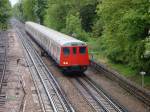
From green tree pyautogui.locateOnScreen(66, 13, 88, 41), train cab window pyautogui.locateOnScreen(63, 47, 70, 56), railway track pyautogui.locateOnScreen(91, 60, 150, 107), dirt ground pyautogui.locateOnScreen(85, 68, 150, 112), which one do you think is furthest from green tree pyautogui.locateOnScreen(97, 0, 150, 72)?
green tree pyautogui.locateOnScreen(66, 13, 88, 41)

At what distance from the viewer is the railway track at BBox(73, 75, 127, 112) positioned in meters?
21.0

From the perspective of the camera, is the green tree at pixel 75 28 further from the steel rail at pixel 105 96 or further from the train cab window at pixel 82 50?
the steel rail at pixel 105 96

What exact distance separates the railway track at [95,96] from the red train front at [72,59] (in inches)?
37.8

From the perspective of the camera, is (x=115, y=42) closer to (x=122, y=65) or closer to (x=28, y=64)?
(x=122, y=65)

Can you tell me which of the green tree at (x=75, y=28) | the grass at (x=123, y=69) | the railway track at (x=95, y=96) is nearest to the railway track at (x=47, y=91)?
the railway track at (x=95, y=96)

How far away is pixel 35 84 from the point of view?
27.0m

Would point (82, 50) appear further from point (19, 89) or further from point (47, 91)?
point (19, 89)

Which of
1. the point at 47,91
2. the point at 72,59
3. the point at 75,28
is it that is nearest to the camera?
the point at 47,91

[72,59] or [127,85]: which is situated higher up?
[72,59]

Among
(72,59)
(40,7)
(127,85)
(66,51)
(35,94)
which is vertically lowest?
(35,94)

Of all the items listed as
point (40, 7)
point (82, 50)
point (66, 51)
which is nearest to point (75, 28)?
point (82, 50)

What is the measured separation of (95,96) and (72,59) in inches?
257

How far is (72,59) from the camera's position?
29.6 m

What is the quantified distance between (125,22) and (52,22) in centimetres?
3995
